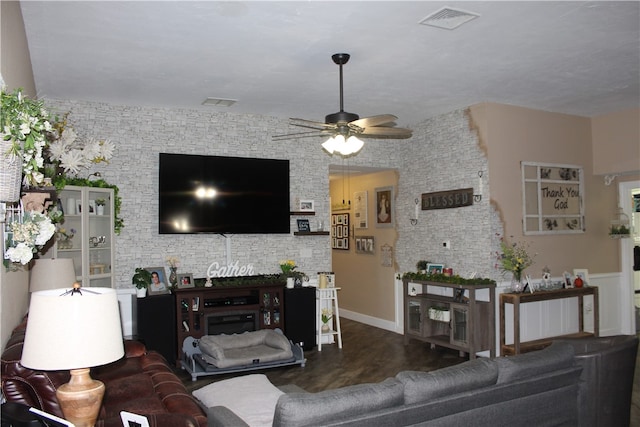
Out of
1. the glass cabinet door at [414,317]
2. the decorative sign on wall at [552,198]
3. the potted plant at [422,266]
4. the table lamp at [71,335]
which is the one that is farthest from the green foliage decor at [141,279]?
the decorative sign on wall at [552,198]

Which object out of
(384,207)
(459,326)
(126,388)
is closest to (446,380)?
(126,388)

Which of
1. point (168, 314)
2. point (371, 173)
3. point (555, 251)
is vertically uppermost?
point (371, 173)

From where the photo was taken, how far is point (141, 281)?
559 cm

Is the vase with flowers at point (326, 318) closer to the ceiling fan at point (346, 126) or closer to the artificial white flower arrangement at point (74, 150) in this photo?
the ceiling fan at point (346, 126)

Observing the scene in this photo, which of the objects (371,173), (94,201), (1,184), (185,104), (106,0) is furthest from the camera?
(371,173)

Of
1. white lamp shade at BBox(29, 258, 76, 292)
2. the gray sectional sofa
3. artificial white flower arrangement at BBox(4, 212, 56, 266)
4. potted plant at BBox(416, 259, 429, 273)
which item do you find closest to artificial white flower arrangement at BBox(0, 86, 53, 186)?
artificial white flower arrangement at BBox(4, 212, 56, 266)

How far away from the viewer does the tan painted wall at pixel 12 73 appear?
271 centimetres

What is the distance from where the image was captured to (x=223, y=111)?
6.39 meters

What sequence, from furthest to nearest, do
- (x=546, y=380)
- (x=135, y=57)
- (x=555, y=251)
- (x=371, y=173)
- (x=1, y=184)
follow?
(x=371, y=173)
(x=555, y=251)
(x=135, y=57)
(x=546, y=380)
(x=1, y=184)

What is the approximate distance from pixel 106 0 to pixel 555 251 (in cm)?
582

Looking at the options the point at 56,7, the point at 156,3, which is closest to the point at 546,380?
the point at 156,3

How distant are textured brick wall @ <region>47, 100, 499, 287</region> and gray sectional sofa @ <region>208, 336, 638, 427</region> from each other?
2.93 m

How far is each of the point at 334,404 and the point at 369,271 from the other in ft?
20.0

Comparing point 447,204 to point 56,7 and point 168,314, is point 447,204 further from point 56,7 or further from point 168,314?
point 56,7
